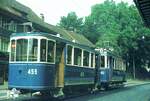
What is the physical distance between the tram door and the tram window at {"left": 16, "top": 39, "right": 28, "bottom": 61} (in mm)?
1721

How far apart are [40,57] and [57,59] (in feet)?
5.43

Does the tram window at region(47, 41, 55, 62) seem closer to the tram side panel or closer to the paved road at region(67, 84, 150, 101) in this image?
the tram side panel

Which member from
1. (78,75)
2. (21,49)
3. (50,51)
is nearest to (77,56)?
(78,75)

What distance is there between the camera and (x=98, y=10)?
125 meters

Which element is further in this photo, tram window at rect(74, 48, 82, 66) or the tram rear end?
tram window at rect(74, 48, 82, 66)

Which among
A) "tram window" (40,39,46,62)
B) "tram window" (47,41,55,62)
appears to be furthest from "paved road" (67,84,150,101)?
"tram window" (40,39,46,62)

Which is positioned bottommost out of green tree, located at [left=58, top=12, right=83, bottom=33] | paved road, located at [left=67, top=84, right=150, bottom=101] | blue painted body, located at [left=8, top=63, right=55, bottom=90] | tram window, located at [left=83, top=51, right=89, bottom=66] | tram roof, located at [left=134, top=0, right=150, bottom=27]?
paved road, located at [left=67, top=84, right=150, bottom=101]

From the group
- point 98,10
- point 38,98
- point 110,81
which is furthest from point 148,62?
point 38,98

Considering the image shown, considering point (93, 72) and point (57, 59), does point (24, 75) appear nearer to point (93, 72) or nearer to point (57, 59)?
point (57, 59)

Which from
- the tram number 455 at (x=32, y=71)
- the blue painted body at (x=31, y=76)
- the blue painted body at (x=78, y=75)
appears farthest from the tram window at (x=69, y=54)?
the tram number 455 at (x=32, y=71)

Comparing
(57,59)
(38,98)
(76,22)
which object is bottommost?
(38,98)

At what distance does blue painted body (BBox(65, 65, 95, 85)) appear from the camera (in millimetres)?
22923

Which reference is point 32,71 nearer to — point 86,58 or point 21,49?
point 21,49

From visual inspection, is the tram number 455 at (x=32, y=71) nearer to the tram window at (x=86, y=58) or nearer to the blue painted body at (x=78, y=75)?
the blue painted body at (x=78, y=75)
